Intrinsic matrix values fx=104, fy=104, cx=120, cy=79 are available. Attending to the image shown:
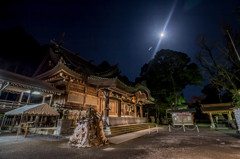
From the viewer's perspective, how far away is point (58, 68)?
362 inches

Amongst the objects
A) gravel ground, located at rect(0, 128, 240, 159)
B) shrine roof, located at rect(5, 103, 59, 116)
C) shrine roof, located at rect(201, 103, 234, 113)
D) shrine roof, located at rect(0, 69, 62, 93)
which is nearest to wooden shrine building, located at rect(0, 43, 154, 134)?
shrine roof, located at rect(0, 69, 62, 93)

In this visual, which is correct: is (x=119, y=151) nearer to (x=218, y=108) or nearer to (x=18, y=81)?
(x=18, y=81)

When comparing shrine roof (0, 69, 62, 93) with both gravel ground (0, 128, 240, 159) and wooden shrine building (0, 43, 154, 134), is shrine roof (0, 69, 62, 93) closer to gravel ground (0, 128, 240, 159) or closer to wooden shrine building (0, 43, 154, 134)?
wooden shrine building (0, 43, 154, 134)

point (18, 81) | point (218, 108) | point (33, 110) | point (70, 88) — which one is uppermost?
point (70, 88)

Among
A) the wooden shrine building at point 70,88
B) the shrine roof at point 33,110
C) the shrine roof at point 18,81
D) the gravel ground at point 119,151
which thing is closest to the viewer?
the gravel ground at point 119,151

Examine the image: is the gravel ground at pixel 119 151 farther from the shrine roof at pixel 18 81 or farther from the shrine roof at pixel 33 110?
the shrine roof at pixel 18 81

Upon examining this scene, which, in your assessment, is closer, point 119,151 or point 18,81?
point 119,151

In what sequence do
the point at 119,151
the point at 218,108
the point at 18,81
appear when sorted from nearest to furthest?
1. the point at 119,151
2. the point at 18,81
3. the point at 218,108

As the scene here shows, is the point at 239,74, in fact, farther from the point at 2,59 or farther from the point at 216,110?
the point at 2,59

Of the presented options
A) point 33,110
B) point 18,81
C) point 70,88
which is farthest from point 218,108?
point 18,81

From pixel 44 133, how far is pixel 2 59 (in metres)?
18.5

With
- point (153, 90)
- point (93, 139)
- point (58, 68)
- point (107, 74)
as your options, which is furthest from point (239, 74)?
point (58, 68)

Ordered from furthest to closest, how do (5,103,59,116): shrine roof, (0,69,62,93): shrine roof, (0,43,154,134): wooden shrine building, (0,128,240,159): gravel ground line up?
(0,43,154,134): wooden shrine building, (0,69,62,93): shrine roof, (5,103,59,116): shrine roof, (0,128,240,159): gravel ground

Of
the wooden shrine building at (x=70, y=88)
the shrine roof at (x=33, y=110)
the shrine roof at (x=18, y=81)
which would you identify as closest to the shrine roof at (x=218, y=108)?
the wooden shrine building at (x=70, y=88)
